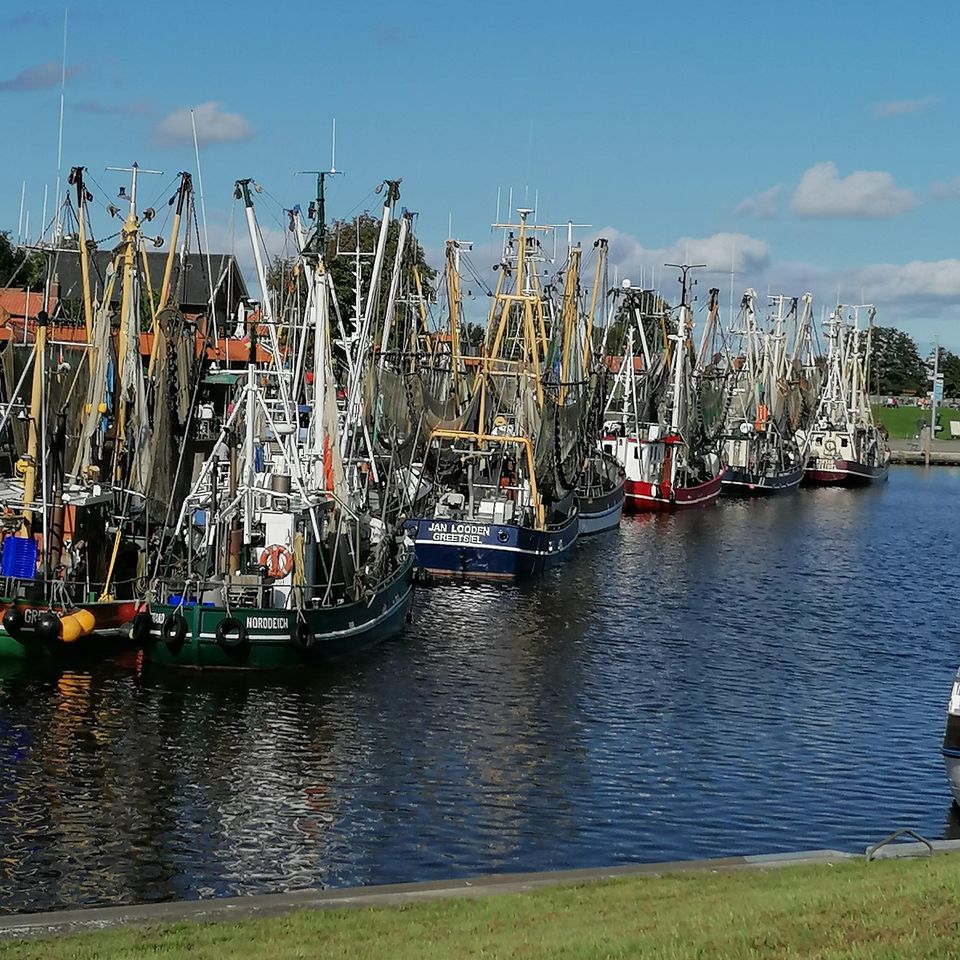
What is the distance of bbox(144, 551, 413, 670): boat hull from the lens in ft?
156

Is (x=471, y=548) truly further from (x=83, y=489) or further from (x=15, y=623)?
(x=15, y=623)

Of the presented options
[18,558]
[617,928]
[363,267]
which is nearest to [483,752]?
[18,558]

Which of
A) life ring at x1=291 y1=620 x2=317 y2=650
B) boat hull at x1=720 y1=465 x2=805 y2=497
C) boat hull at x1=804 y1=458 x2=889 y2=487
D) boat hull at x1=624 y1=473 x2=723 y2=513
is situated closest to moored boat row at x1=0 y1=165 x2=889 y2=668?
life ring at x1=291 y1=620 x2=317 y2=650

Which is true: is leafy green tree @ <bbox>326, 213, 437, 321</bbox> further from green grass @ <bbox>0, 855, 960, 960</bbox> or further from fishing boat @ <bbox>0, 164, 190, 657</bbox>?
green grass @ <bbox>0, 855, 960, 960</bbox>

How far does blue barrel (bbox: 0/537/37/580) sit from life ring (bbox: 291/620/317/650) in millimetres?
7785

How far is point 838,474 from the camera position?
154625 millimetres

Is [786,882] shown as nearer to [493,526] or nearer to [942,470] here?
[493,526]

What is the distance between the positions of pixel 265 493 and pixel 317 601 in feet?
12.2

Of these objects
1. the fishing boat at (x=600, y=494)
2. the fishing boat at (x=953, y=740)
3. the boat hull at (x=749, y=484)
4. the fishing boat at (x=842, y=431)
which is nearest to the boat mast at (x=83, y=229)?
the fishing boat at (x=953, y=740)

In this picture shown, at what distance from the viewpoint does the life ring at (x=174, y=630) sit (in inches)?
1858

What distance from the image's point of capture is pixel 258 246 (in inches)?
2114

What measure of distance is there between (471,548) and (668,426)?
160ft

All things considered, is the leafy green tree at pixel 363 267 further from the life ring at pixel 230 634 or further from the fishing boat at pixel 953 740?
the fishing boat at pixel 953 740

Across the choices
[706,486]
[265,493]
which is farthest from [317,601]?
[706,486]
